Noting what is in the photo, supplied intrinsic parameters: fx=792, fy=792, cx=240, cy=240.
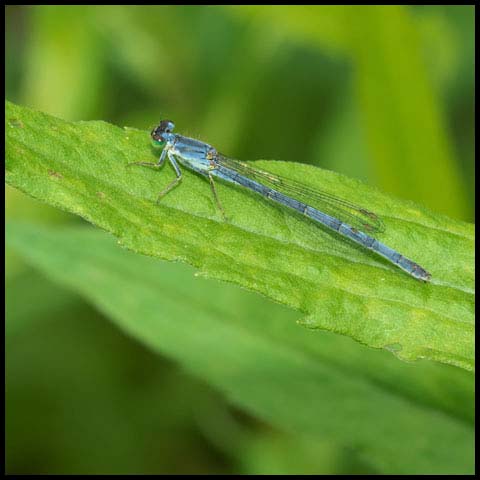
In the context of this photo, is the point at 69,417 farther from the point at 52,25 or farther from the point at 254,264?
the point at 254,264

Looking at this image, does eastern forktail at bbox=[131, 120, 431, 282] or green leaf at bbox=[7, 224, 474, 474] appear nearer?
eastern forktail at bbox=[131, 120, 431, 282]

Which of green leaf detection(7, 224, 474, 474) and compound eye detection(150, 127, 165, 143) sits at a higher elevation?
compound eye detection(150, 127, 165, 143)

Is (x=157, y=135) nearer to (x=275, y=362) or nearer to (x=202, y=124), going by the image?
(x=275, y=362)

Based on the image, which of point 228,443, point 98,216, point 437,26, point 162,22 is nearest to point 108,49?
point 162,22

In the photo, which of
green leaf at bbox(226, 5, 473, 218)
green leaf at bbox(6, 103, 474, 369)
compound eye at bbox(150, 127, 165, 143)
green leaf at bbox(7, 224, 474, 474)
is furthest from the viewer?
green leaf at bbox(226, 5, 473, 218)

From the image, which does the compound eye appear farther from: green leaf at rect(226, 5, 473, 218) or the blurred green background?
green leaf at rect(226, 5, 473, 218)

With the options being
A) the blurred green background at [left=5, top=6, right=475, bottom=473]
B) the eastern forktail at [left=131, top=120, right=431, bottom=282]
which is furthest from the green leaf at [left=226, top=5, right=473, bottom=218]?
the eastern forktail at [left=131, top=120, right=431, bottom=282]

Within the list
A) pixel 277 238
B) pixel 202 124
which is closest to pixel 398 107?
pixel 202 124
